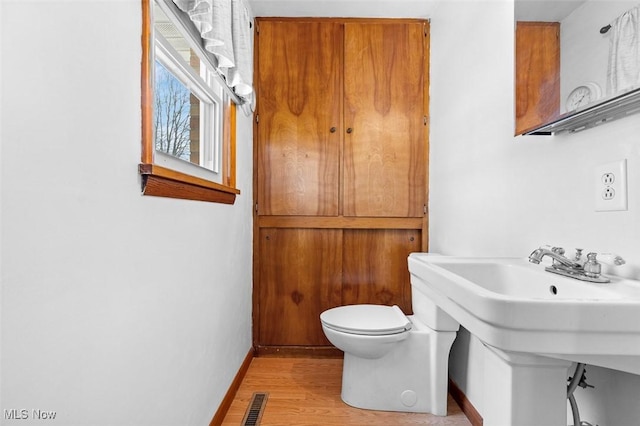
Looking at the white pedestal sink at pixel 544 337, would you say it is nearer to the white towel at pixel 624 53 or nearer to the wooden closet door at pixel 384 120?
the white towel at pixel 624 53

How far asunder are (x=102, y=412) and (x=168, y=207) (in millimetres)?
545

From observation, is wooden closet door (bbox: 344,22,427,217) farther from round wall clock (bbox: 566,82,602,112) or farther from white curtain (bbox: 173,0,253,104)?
round wall clock (bbox: 566,82,602,112)

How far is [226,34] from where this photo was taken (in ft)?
4.30

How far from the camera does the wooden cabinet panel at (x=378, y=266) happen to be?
2.28m

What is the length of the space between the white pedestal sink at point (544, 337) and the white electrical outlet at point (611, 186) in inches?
7.8

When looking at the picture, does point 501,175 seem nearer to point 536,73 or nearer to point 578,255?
point 536,73

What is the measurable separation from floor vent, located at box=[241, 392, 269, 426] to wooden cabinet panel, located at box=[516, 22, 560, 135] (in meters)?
1.67

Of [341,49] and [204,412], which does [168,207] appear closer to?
[204,412]

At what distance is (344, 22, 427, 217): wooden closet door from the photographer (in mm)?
2271

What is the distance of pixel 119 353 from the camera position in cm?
79

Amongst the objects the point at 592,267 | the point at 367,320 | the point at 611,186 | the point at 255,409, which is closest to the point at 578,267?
the point at 592,267

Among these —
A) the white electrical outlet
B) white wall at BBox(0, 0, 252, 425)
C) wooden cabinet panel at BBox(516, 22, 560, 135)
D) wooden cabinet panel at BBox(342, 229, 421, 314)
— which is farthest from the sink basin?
wooden cabinet panel at BBox(342, 229, 421, 314)

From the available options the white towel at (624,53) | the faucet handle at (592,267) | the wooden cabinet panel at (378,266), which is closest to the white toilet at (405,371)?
the wooden cabinet panel at (378,266)

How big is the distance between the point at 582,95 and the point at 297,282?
5.94ft
